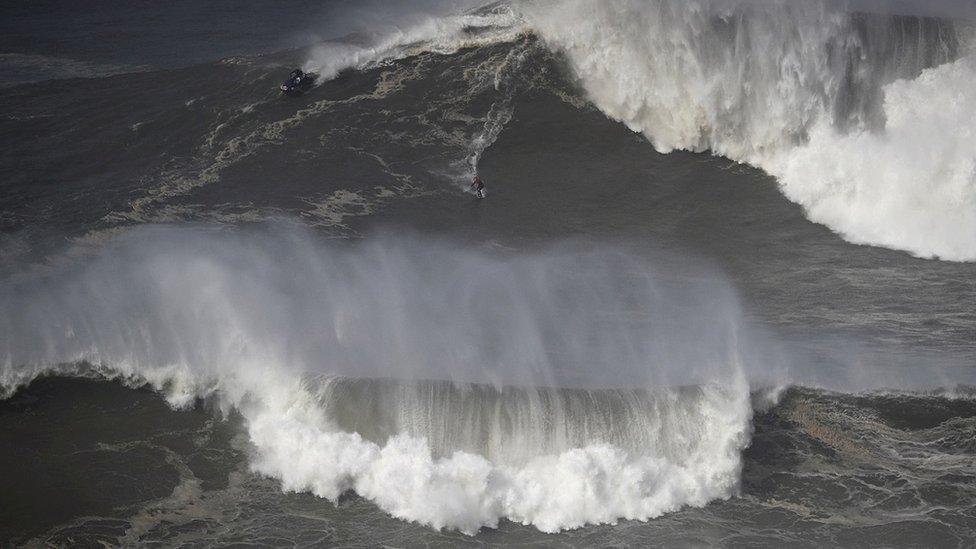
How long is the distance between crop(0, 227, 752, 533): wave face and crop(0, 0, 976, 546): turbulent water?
0.06 m

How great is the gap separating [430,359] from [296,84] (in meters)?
12.0

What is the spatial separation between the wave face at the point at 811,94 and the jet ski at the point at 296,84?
6981mm

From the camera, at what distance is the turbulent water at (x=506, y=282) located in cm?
1393

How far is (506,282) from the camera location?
17.7 m

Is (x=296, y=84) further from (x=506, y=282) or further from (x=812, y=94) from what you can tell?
(x=812, y=94)

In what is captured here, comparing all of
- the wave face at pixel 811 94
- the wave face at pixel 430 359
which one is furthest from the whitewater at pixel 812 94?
the wave face at pixel 430 359

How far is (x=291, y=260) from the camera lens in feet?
60.5

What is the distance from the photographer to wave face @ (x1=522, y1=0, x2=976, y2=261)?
2025cm

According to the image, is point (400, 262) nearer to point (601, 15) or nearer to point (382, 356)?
point (382, 356)

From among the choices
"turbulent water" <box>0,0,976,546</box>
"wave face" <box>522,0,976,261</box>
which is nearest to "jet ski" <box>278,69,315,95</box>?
"turbulent water" <box>0,0,976,546</box>

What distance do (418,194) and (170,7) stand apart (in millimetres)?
16062

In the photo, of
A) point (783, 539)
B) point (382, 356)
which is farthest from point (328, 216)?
point (783, 539)

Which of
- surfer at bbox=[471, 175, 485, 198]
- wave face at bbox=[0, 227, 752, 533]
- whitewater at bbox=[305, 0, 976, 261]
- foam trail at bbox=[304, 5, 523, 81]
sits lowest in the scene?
wave face at bbox=[0, 227, 752, 533]

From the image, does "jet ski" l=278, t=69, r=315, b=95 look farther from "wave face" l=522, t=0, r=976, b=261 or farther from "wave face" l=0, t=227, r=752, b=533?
"wave face" l=522, t=0, r=976, b=261
